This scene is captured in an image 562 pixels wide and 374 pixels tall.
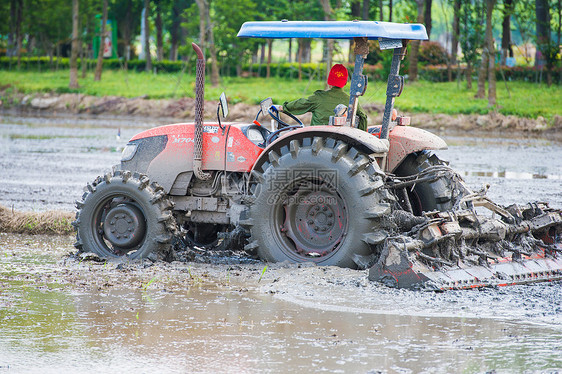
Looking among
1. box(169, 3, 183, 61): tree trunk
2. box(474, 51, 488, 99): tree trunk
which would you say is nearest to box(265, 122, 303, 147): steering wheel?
box(474, 51, 488, 99): tree trunk

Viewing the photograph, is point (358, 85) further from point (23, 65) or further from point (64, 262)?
point (23, 65)

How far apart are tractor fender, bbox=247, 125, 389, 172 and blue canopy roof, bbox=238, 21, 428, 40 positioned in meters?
0.85

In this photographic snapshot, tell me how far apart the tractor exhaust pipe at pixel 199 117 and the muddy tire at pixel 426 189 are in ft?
6.87

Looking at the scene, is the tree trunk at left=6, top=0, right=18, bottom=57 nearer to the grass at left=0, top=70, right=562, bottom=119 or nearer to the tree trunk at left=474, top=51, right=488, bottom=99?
the grass at left=0, top=70, right=562, bottom=119

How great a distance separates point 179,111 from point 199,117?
2318cm

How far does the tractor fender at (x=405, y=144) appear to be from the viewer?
26.8ft

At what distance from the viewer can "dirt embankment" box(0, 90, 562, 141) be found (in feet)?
85.7

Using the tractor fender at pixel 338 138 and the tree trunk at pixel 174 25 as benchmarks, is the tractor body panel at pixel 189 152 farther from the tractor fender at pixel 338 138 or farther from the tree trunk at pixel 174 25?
the tree trunk at pixel 174 25

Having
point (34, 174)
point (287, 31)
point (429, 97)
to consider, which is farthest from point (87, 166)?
point (429, 97)

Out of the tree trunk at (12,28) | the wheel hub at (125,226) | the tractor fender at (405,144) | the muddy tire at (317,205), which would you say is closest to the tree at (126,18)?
the tree trunk at (12,28)

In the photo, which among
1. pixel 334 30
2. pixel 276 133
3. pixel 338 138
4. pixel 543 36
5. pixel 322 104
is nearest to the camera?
pixel 334 30

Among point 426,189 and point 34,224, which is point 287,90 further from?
point 426,189

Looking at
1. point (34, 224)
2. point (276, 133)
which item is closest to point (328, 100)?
point (276, 133)

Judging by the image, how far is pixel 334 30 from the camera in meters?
7.39
